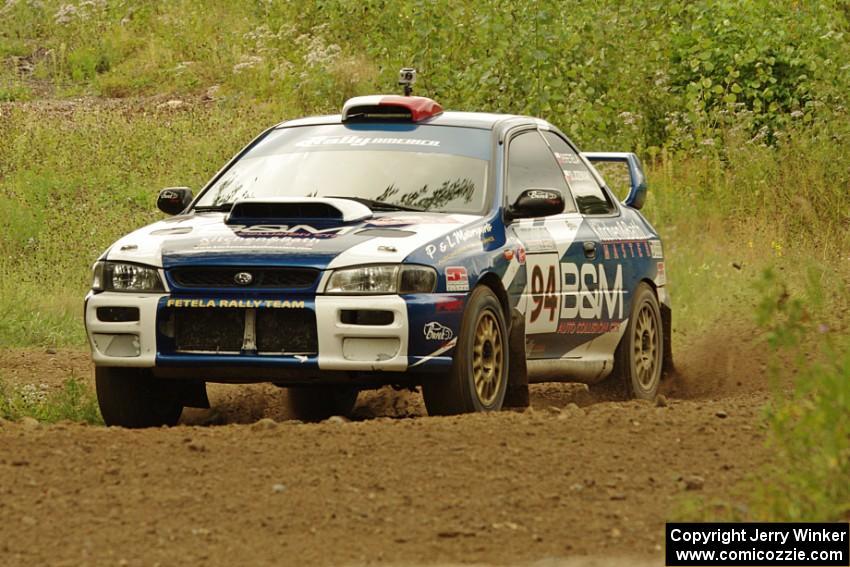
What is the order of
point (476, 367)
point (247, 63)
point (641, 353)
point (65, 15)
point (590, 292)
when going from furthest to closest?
point (65, 15) → point (247, 63) → point (641, 353) → point (590, 292) → point (476, 367)

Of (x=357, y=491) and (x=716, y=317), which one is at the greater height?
(x=357, y=491)

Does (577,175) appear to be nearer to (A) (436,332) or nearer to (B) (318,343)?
(A) (436,332)

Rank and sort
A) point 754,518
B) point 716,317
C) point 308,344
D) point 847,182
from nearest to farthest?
point 754,518 < point 308,344 < point 716,317 < point 847,182

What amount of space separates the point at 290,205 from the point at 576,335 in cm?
206

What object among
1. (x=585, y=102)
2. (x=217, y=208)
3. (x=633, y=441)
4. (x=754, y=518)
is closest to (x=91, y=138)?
(x=585, y=102)

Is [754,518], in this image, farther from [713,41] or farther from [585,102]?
[713,41]

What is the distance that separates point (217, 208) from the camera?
9.08m

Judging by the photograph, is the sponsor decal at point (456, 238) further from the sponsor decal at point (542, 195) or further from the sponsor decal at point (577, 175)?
the sponsor decal at point (577, 175)

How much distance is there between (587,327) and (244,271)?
8.18ft

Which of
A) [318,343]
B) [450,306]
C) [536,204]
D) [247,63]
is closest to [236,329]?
[318,343]

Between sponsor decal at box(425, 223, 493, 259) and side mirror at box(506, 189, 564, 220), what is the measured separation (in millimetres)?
281

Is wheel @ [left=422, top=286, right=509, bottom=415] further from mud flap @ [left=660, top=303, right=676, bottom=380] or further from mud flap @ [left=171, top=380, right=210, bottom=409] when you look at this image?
mud flap @ [left=660, top=303, right=676, bottom=380]

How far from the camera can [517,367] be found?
8.91 m

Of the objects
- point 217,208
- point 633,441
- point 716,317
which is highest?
point 217,208
